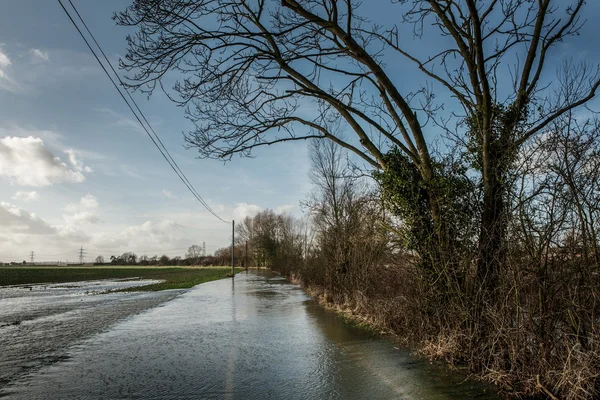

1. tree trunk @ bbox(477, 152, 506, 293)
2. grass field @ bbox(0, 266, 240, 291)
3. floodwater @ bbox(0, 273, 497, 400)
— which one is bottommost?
floodwater @ bbox(0, 273, 497, 400)

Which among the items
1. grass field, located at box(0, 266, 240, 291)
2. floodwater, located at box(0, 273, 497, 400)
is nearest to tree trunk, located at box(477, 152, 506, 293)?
floodwater, located at box(0, 273, 497, 400)

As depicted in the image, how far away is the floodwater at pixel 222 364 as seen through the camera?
6062mm

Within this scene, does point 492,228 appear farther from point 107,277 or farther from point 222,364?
point 107,277

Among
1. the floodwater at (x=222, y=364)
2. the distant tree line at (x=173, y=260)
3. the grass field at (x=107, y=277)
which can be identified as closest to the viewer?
the floodwater at (x=222, y=364)

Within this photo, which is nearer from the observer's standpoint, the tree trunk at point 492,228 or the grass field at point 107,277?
the tree trunk at point 492,228

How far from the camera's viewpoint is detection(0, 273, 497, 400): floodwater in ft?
19.9

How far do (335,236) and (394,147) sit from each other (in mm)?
9276

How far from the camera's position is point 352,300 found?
1545cm

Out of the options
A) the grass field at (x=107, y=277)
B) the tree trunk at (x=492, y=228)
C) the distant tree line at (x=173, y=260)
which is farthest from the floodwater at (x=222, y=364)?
the distant tree line at (x=173, y=260)

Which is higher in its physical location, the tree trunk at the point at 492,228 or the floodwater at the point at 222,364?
the tree trunk at the point at 492,228

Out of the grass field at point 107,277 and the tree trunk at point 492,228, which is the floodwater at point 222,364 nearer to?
the tree trunk at point 492,228

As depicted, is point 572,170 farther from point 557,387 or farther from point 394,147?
point 394,147

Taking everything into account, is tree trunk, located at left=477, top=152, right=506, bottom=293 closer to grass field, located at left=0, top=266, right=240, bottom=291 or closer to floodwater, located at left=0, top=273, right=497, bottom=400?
floodwater, located at left=0, top=273, right=497, bottom=400

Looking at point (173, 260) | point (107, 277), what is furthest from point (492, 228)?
point (173, 260)
